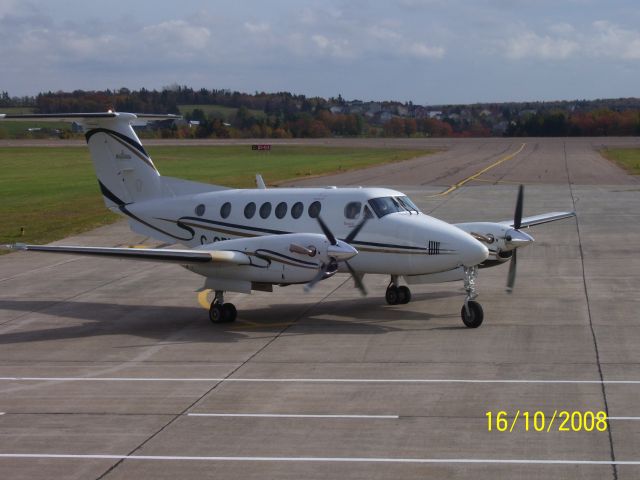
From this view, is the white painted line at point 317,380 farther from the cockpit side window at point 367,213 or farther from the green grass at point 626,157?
the green grass at point 626,157

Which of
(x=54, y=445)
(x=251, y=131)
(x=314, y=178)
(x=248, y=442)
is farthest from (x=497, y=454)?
(x=251, y=131)

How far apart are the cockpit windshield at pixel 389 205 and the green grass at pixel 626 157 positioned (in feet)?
167

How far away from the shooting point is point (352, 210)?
1948 centimetres

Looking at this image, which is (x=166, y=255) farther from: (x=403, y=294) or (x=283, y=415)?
(x=283, y=415)

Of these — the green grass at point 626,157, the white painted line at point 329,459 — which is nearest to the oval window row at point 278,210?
the white painted line at point 329,459

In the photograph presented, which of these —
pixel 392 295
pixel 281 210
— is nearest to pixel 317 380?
pixel 392 295

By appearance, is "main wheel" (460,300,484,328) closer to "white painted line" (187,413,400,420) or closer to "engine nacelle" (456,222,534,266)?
"engine nacelle" (456,222,534,266)

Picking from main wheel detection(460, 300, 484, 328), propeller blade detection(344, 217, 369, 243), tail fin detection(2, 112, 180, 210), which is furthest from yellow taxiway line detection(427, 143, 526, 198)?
main wheel detection(460, 300, 484, 328)

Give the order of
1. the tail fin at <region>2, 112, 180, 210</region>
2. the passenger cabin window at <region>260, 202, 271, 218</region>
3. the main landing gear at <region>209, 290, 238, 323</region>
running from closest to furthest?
1. the main landing gear at <region>209, 290, 238, 323</region>
2. the passenger cabin window at <region>260, 202, 271, 218</region>
3. the tail fin at <region>2, 112, 180, 210</region>

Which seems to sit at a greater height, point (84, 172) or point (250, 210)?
point (250, 210)

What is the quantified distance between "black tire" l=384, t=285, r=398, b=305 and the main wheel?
2926 mm

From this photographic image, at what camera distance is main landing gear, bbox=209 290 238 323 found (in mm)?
19172

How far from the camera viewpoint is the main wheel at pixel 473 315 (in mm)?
17969

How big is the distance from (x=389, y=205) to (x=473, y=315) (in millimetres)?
3116
